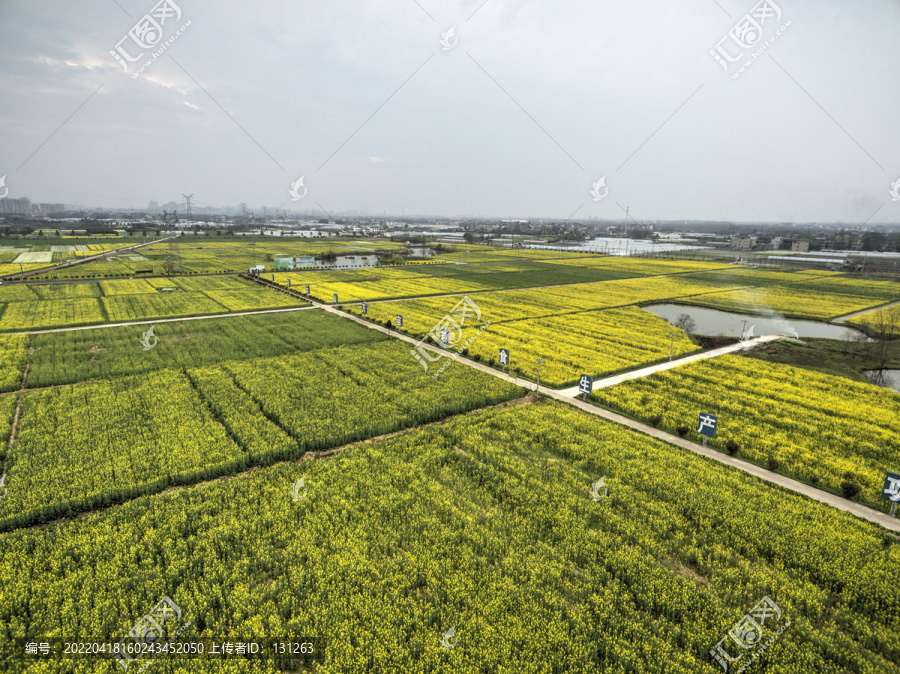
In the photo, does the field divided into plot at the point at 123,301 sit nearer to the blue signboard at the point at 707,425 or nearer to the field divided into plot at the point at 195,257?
the field divided into plot at the point at 195,257

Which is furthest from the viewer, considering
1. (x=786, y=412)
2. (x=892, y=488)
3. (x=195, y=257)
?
(x=195, y=257)

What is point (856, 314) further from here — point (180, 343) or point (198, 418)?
point (180, 343)

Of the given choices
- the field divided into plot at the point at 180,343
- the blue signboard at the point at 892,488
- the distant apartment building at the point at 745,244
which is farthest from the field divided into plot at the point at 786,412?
the distant apartment building at the point at 745,244

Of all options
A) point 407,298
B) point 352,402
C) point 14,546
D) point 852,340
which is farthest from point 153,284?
point 852,340

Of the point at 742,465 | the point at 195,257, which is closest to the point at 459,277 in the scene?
the point at 742,465

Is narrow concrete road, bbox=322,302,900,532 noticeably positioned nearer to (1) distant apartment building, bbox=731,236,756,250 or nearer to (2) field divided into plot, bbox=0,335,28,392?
(2) field divided into plot, bbox=0,335,28,392
